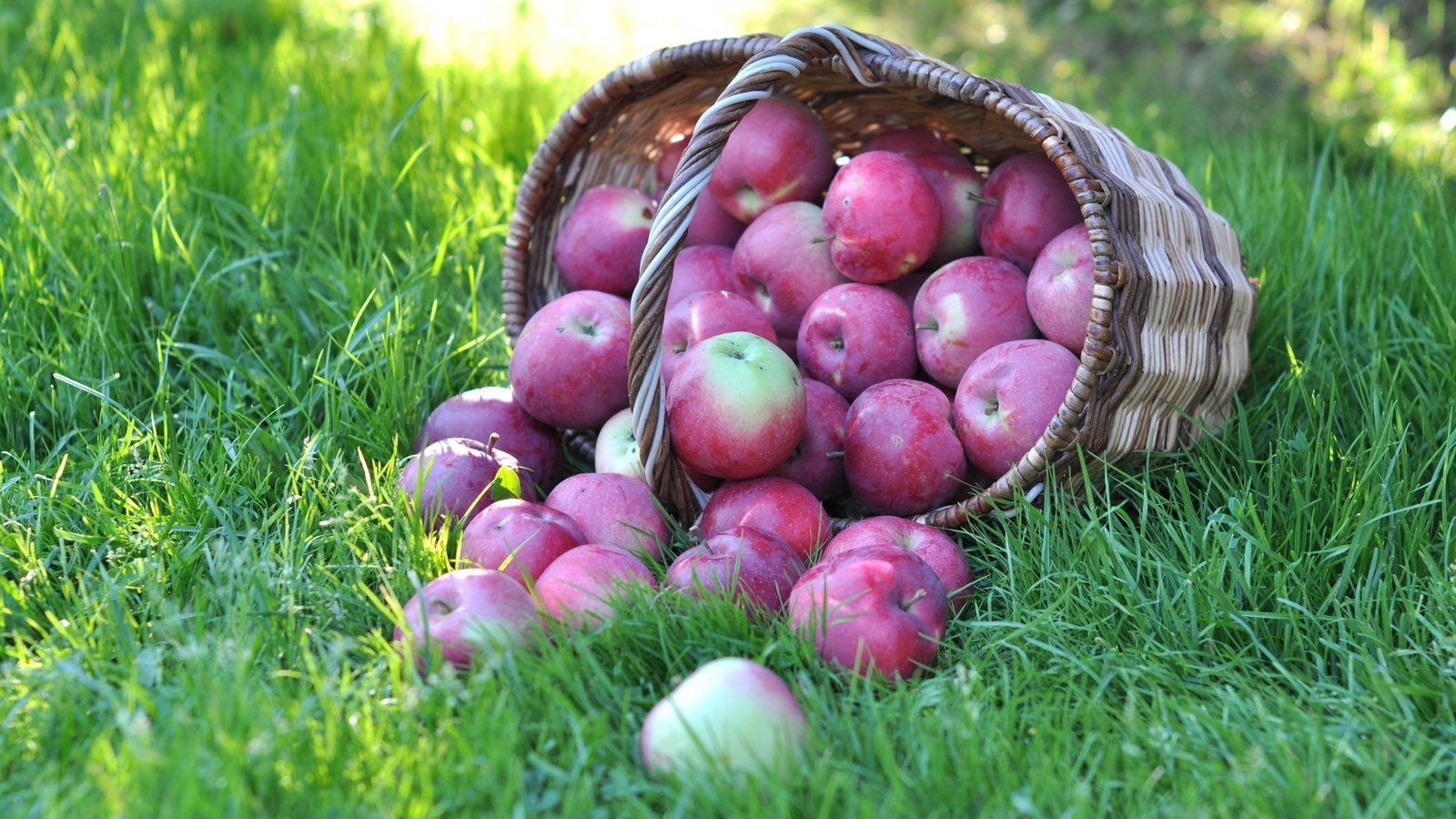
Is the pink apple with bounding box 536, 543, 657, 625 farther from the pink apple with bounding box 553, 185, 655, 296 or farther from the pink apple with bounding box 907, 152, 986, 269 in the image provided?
the pink apple with bounding box 907, 152, 986, 269

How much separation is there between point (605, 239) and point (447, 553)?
860 millimetres

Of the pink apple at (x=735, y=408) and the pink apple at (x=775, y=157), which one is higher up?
the pink apple at (x=775, y=157)

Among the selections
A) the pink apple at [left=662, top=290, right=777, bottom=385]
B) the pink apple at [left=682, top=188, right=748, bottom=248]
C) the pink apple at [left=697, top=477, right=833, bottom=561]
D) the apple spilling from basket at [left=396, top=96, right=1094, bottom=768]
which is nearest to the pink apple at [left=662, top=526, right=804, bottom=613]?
the apple spilling from basket at [left=396, top=96, right=1094, bottom=768]

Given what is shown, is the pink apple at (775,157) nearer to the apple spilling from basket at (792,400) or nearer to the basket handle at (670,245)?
the apple spilling from basket at (792,400)

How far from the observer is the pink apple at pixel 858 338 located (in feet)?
7.79

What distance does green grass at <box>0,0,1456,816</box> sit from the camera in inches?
57.7

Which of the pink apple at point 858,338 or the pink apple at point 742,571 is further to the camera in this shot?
the pink apple at point 858,338

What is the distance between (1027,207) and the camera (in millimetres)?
2355

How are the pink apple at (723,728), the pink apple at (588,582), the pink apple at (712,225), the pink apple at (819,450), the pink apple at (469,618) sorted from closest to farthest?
the pink apple at (723,728)
the pink apple at (469,618)
the pink apple at (588,582)
the pink apple at (819,450)
the pink apple at (712,225)

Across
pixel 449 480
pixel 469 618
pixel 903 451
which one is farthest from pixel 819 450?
pixel 469 618

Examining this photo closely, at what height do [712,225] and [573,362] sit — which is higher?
[712,225]

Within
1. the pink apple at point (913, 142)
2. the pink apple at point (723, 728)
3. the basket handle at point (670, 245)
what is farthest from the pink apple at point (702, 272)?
the pink apple at point (723, 728)

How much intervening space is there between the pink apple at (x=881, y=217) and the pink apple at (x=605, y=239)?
1.48 ft

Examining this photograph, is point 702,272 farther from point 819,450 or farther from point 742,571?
point 742,571
